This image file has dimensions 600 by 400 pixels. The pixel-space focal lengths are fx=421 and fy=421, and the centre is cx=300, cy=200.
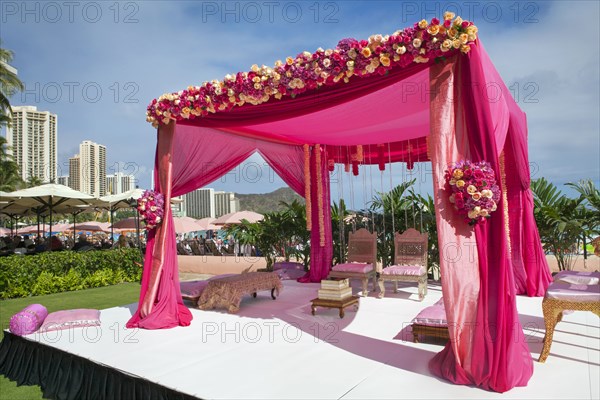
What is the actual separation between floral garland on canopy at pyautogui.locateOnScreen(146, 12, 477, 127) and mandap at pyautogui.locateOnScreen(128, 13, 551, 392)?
0.04 feet

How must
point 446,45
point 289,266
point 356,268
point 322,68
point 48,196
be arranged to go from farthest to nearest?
point 48,196 → point 289,266 → point 356,268 → point 322,68 → point 446,45

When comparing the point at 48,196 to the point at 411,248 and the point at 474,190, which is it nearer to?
the point at 411,248

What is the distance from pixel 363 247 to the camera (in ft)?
25.0

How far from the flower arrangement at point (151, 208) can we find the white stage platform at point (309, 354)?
52.9 inches

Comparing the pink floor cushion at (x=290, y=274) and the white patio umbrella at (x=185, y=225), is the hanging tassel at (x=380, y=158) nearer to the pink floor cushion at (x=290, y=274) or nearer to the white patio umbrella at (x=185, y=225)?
the pink floor cushion at (x=290, y=274)

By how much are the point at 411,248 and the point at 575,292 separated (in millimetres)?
3776

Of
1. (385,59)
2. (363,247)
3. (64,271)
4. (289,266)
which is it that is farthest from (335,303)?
(64,271)

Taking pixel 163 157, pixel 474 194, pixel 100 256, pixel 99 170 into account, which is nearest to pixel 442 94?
pixel 474 194

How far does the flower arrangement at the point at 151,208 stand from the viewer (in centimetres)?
540

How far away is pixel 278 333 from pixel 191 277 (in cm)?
800

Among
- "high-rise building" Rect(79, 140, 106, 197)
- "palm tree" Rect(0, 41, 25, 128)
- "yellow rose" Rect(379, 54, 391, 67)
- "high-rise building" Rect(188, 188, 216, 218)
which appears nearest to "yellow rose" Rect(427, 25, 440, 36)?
"yellow rose" Rect(379, 54, 391, 67)

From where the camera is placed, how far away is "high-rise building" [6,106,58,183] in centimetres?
3433

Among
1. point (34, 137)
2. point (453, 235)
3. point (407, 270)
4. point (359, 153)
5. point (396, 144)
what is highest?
point (34, 137)

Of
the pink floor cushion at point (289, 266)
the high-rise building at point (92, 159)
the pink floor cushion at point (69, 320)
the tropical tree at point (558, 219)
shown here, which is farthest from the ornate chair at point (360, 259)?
the high-rise building at point (92, 159)
